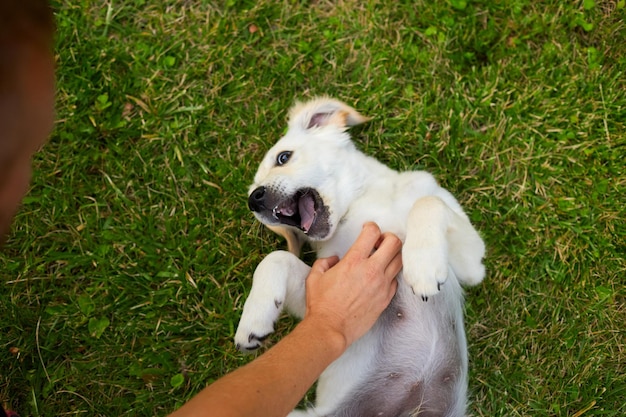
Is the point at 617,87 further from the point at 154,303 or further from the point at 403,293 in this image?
the point at 154,303

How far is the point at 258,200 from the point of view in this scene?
119 inches

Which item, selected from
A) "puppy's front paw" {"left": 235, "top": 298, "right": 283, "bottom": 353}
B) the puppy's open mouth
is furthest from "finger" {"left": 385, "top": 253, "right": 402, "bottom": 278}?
"puppy's front paw" {"left": 235, "top": 298, "right": 283, "bottom": 353}

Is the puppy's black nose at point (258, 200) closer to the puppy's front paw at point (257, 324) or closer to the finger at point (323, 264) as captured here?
the finger at point (323, 264)

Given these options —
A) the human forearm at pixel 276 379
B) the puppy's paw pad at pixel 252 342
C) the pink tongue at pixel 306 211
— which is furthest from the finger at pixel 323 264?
the puppy's paw pad at pixel 252 342

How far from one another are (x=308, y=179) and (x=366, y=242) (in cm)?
52

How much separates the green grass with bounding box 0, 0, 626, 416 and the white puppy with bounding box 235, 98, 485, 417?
2.08 ft

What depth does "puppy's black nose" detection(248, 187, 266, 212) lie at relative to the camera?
9.89 ft

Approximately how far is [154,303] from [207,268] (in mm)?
436

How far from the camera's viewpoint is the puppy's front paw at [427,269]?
2.58 metres

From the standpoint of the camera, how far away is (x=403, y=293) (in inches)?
118

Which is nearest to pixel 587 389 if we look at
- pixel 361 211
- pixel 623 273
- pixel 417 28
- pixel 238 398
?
pixel 623 273

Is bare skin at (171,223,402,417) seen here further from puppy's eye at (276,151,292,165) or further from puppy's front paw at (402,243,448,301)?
puppy's eye at (276,151,292,165)

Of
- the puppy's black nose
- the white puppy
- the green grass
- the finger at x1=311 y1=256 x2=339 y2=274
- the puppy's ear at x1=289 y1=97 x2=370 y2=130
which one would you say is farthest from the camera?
the green grass

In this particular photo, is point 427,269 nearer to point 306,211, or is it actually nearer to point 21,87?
point 306,211
